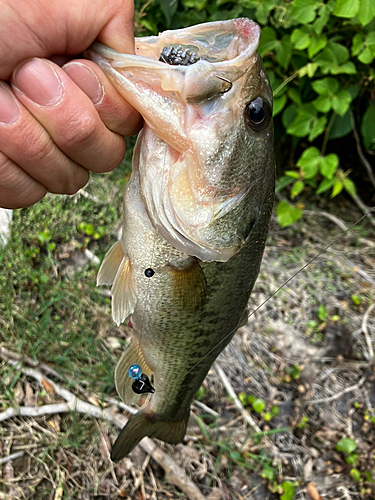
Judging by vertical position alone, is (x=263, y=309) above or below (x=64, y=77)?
below

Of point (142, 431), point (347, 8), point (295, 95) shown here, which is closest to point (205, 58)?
point (142, 431)

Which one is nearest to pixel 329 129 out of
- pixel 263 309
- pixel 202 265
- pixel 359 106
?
pixel 359 106

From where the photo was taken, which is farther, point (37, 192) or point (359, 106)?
point (359, 106)

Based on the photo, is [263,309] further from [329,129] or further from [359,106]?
[359,106]

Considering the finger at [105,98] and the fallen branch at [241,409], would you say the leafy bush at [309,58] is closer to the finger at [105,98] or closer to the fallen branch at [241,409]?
the fallen branch at [241,409]

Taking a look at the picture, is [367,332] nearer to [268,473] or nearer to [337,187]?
[337,187]

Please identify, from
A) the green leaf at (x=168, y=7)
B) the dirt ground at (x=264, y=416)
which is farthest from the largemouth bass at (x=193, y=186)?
the green leaf at (x=168, y=7)

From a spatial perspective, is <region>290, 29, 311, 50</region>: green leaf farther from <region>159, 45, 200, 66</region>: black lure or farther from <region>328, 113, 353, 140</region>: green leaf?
<region>159, 45, 200, 66</region>: black lure

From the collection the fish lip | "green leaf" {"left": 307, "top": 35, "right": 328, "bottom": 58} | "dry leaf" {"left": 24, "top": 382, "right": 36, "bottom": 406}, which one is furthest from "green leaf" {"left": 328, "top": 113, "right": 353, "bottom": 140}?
"dry leaf" {"left": 24, "top": 382, "right": 36, "bottom": 406}
